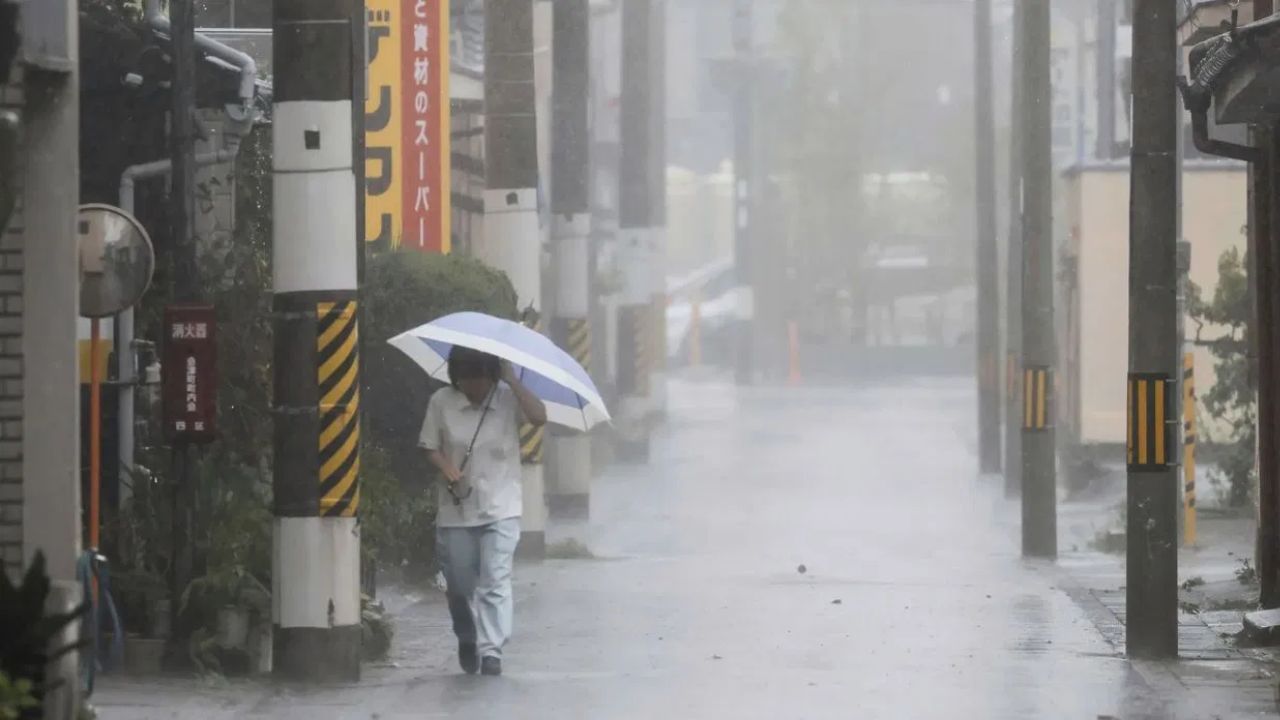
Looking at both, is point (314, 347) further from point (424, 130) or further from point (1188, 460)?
point (1188, 460)

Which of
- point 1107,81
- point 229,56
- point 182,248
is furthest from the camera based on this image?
point 1107,81

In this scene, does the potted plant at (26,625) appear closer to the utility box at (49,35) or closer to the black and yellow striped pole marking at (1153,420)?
the utility box at (49,35)

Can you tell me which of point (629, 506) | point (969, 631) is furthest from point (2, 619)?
point (629, 506)

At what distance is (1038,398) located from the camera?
22406 mm

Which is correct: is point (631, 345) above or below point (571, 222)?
below

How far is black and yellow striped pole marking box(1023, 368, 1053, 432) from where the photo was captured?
22.4 m

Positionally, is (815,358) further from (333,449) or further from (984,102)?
(333,449)

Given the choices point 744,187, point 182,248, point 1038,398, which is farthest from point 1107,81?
point 744,187

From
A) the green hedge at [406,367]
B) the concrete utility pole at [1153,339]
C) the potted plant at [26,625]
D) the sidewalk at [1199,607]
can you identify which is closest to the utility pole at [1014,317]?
the sidewalk at [1199,607]

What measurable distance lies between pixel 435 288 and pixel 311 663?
6235mm

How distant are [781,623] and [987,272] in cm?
1840

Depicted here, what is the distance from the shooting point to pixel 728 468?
34469mm

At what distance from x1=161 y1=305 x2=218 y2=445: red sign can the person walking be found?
120 cm

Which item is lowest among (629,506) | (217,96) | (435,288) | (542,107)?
(629,506)
